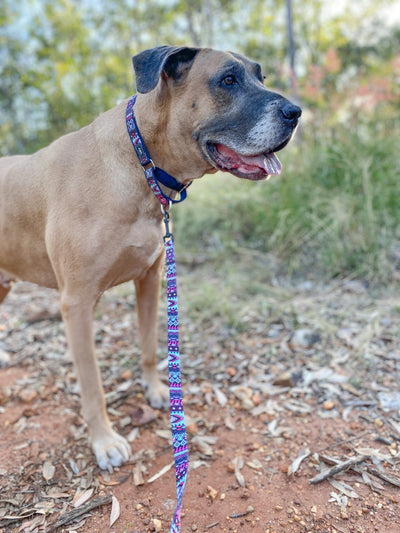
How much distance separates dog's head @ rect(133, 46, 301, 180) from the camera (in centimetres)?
187

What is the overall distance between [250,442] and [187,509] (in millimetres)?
584

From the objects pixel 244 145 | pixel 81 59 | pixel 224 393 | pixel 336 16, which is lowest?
pixel 224 393

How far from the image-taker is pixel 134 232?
208 centimetres

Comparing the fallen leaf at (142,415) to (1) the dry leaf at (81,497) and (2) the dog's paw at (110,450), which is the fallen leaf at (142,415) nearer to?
(2) the dog's paw at (110,450)

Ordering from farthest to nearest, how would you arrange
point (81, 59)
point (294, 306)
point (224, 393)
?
point (81, 59) → point (294, 306) → point (224, 393)

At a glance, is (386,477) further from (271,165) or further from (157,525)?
(271,165)

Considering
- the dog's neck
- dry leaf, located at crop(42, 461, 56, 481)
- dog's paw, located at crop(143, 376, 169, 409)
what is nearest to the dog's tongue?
the dog's neck

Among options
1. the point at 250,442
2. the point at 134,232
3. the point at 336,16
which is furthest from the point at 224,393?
the point at 336,16

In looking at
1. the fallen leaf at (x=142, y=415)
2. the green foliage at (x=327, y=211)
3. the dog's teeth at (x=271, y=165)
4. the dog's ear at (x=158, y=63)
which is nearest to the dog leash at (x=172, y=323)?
the dog's ear at (x=158, y=63)

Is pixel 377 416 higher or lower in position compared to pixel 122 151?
lower

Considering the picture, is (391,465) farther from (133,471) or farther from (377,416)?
(133,471)

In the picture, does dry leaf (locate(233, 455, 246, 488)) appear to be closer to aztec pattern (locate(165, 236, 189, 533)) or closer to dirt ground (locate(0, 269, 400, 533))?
dirt ground (locate(0, 269, 400, 533))

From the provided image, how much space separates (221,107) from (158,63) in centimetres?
35

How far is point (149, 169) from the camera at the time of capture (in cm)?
201
